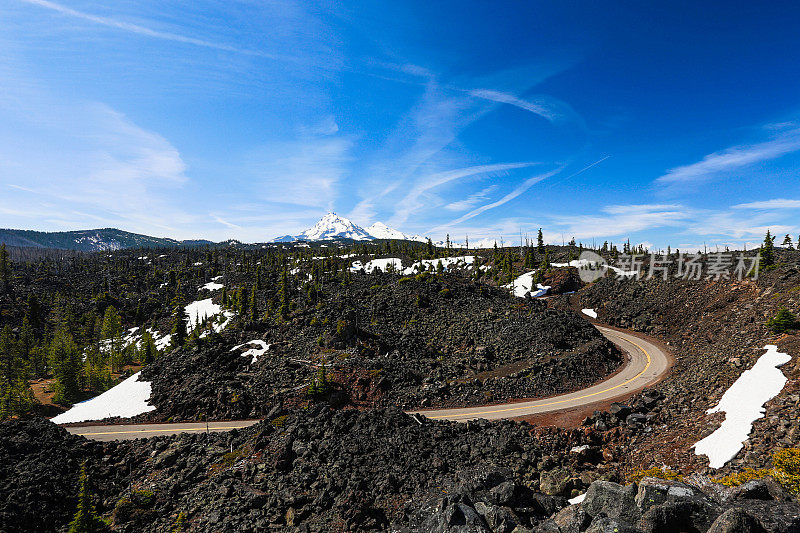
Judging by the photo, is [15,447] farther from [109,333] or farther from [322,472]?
[109,333]

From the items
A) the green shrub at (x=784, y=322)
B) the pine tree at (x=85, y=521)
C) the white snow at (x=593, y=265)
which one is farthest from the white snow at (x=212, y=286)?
the green shrub at (x=784, y=322)

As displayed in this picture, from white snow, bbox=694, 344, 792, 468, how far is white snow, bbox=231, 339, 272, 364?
50.7 m

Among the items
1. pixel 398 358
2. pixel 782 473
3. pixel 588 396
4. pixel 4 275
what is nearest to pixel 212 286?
pixel 4 275

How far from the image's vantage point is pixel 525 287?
93.1 meters

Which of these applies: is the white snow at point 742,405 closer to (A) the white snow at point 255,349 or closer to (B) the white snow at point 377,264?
(A) the white snow at point 255,349

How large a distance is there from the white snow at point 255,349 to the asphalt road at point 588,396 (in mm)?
28797

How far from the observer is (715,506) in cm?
1054

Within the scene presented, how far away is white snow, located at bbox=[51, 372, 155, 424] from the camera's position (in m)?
40.2

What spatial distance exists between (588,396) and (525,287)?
201ft

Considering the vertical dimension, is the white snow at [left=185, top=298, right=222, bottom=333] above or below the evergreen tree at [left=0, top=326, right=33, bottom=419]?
above

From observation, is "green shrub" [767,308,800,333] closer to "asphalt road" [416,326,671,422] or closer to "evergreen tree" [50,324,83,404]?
"asphalt road" [416,326,671,422]

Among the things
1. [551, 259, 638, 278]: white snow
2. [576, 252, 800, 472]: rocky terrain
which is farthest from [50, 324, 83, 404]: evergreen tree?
[551, 259, 638, 278]: white snow

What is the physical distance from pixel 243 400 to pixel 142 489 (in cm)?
1358

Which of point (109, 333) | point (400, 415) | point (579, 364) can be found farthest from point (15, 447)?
point (109, 333)
